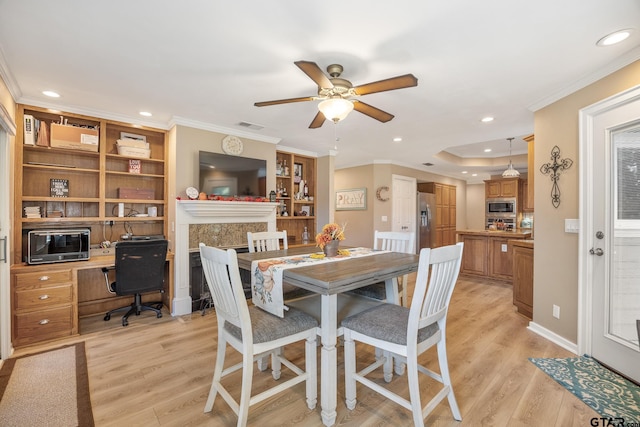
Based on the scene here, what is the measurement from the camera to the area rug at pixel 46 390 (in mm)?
1724

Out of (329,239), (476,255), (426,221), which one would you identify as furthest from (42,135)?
(426,221)

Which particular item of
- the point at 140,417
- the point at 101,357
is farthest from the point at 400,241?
the point at 101,357

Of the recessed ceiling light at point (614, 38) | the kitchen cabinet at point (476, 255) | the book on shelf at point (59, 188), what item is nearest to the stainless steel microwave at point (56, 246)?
the book on shelf at point (59, 188)

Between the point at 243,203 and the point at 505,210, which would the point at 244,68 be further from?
the point at 505,210

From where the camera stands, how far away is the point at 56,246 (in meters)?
2.84

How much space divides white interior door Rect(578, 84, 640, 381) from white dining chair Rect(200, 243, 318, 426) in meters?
2.34

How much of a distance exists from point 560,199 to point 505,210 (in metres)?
5.13

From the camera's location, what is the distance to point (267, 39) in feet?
6.24

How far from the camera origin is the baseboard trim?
8.24ft

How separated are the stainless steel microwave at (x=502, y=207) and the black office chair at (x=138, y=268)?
7.49 m

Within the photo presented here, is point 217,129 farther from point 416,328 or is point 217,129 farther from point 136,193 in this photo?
point 416,328

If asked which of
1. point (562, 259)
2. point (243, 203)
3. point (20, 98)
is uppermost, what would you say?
point (20, 98)

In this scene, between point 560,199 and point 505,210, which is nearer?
point 560,199

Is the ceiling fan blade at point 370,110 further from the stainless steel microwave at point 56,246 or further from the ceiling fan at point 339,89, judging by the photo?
the stainless steel microwave at point 56,246
